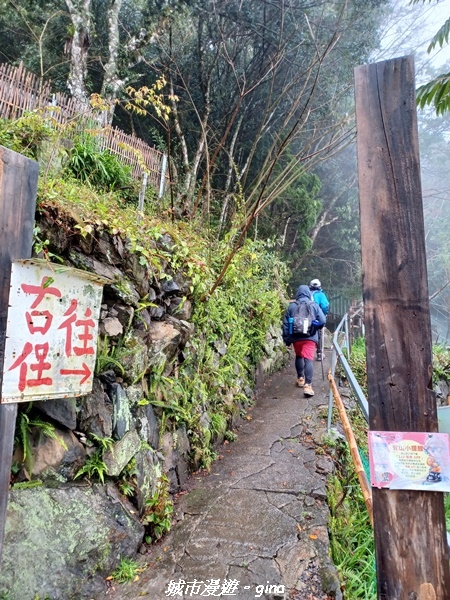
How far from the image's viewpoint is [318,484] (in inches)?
136

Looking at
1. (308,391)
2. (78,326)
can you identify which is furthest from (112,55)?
(308,391)

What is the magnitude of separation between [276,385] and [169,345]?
392 cm

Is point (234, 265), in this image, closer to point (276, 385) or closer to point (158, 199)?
point (158, 199)

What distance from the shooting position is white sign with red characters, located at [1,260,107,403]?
188cm

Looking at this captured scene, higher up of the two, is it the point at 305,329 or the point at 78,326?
the point at 305,329

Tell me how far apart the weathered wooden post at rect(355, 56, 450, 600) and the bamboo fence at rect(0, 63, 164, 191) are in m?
4.43

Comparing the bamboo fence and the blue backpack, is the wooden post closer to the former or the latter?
the bamboo fence

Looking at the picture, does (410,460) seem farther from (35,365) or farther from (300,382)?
(300,382)

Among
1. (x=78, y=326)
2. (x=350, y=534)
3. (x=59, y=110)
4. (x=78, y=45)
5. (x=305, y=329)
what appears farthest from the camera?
(x=78, y=45)

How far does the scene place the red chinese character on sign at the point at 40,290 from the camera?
1.95 metres

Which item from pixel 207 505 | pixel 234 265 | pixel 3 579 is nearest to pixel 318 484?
pixel 207 505

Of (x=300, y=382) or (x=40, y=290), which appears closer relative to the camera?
(x=40, y=290)

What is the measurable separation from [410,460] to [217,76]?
932 centimetres

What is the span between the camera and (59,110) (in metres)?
4.95
